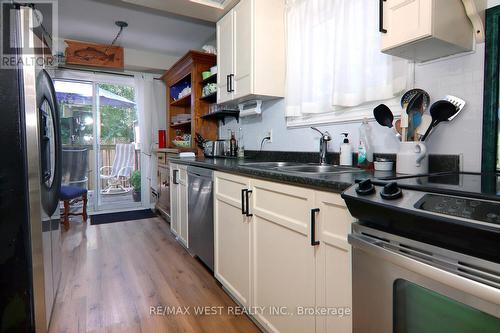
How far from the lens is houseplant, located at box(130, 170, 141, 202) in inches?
188

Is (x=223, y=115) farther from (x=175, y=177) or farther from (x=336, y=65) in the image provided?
(x=336, y=65)

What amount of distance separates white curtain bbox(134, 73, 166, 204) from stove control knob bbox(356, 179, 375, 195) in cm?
419

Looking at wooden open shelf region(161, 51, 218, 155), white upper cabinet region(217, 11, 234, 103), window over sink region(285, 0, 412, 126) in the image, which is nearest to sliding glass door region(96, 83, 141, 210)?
wooden open shelf region(161, 51, 218, 155)

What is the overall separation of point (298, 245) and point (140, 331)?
3.47 ft

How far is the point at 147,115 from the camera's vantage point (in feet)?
14.9

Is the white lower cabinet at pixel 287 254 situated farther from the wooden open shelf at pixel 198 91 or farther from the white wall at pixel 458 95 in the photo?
the wooden open shelf at pixel 198 91

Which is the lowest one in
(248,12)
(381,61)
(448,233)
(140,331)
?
(140,331)

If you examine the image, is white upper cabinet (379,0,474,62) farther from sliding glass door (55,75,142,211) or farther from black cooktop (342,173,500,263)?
sliding glass door (55,75,142,211)

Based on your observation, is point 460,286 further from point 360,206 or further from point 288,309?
point 288,309

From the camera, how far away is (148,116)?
455 centimetres

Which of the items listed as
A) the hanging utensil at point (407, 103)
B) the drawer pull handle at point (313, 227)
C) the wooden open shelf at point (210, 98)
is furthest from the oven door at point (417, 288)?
the wooden open shelf at point (210, 98)

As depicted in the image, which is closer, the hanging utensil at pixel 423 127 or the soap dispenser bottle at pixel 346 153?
the hanging utensil at pixel 423 127

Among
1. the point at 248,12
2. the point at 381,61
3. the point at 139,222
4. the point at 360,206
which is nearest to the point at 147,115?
the point at 139,222

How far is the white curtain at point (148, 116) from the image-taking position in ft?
14.9
